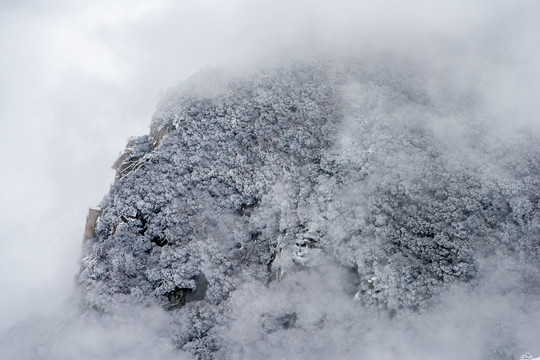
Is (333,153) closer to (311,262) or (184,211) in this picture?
(311,262)

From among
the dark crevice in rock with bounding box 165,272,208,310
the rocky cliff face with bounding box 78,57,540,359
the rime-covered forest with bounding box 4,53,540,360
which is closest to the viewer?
the rime-covered forest with bounding box 4,53,540,360

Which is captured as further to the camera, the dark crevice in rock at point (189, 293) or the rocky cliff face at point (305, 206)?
the dark crevice in rock at point (189, 293)

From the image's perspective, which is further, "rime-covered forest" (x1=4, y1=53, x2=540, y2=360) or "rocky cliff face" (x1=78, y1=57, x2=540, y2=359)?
"rocky cliff face" (x1=78, y1=57, x2=540, y2=359)

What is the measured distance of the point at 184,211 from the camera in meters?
63.1

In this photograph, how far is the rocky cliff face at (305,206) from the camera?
174ft

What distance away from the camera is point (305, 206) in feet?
197

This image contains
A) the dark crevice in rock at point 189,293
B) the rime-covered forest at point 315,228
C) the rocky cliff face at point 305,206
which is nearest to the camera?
the rime-covered forest at point 315,228

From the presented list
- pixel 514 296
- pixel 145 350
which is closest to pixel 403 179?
pixel 514 296

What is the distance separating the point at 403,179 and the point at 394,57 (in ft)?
79.9

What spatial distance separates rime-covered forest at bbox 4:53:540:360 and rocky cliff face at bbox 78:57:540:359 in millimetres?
188

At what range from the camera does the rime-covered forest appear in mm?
50969

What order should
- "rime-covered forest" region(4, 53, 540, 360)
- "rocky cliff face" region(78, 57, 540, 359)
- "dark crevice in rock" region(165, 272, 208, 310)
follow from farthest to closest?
"dark crevice in rock" region(165, 272, 208, 310) → "rocky cliff face" region(78, 57, 540, 359) → "rime-covered forest" region(4, 53, 540, 360)

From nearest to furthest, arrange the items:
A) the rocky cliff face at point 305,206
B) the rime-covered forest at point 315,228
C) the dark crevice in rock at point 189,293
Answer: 1. the rime-covered forest at point 315,228
2. the rocky cliff face at point 305,206
3. the dark crevice in rock at point 189,293

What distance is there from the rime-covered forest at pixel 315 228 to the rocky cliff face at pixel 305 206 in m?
0.19
